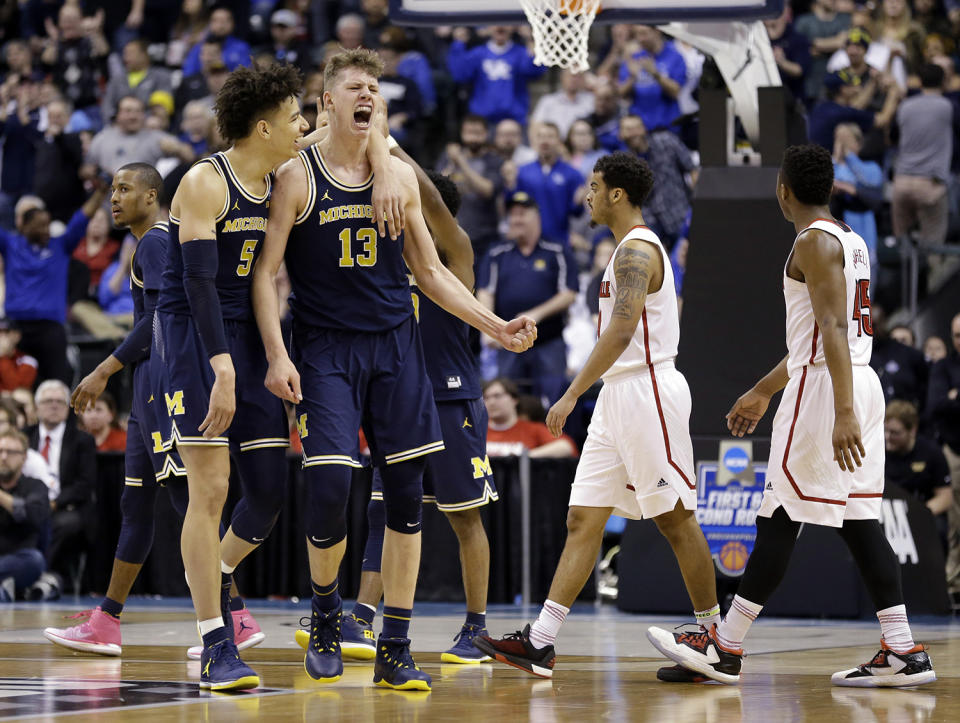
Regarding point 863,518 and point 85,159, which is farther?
point 85,159

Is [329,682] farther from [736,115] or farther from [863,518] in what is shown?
[736,115]

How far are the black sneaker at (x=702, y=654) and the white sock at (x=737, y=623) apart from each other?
31 mm

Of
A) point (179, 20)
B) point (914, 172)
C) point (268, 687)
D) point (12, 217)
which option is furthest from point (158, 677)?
point (179, 20)

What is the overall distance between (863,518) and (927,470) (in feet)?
17.5

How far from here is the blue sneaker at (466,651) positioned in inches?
303

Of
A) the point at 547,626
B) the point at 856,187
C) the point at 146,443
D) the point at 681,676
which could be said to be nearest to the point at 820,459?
the point at 681,676

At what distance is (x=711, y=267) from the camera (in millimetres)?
11016

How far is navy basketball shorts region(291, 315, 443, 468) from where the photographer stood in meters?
6.35

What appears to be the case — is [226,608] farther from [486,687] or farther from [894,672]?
[894,672]

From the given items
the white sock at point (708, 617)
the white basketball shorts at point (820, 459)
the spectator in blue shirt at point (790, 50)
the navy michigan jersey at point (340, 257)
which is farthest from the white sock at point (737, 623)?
the spectator in blue shirt at point (790, 50)

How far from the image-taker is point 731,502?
35.0ft

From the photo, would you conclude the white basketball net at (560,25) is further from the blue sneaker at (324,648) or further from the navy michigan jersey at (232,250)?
the blue sneaker at (324,648)

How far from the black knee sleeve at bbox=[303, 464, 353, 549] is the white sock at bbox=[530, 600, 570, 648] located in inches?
45.5

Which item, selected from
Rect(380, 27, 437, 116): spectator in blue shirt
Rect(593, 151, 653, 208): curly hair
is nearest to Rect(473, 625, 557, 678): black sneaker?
Rect(593, 151, 653, 208): curly hair
